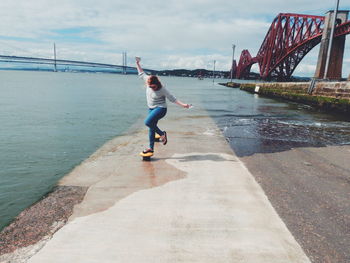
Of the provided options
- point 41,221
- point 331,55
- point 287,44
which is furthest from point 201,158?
point 287,44

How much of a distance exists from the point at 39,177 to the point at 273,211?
421 cm

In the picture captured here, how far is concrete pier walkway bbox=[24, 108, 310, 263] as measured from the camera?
2.35m

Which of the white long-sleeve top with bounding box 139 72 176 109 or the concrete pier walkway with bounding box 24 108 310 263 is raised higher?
the white long-sleeve top with bounding box 139 72 176 109

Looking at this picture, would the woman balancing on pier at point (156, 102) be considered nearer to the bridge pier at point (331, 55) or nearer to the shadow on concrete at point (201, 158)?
the shadow on concrete at point (201, 158)

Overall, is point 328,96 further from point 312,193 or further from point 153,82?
point 153,82

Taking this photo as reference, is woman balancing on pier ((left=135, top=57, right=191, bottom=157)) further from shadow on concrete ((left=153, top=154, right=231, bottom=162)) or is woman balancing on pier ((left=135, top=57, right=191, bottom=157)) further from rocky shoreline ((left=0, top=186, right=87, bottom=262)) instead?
rocky shoreline ((left=0, top=186, right=87, bottom=262))

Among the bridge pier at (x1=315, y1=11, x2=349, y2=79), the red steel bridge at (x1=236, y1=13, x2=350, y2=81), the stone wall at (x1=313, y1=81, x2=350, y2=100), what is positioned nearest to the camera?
the stone wall at (x1=313, y1=81, x2=350, y2=100)

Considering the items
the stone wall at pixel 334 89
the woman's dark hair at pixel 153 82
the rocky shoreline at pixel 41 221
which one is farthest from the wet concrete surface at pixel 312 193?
the stone wall at pixel 334 89

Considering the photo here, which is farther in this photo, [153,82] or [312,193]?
[153,82]

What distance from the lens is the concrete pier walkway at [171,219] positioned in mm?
2346

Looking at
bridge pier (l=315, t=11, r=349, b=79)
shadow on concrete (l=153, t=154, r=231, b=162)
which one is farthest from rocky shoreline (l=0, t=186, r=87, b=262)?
bridge pier (l=315, t=11, r=349, b=79)

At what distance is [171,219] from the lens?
2.93 m

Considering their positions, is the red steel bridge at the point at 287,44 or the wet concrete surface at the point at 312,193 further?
the red steel bridge at the point at 287,44

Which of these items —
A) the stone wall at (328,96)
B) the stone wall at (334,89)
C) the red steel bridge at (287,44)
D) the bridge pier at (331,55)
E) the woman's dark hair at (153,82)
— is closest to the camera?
the woman's dark hair at (153,82)
